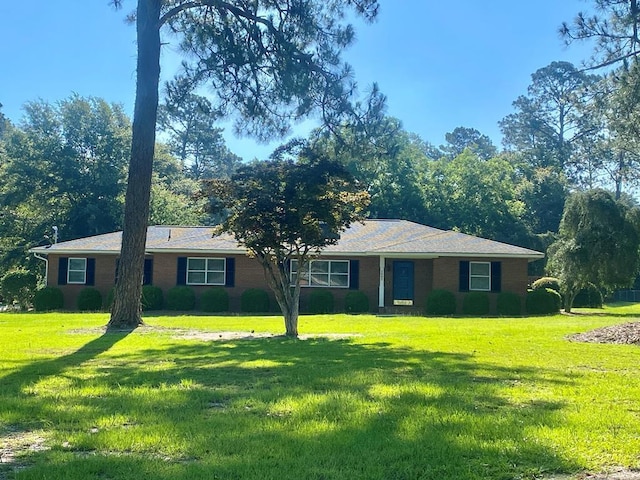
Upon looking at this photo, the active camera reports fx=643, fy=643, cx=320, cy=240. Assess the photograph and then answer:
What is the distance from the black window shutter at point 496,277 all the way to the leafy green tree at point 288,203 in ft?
41.5

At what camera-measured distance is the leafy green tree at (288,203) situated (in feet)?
43.6

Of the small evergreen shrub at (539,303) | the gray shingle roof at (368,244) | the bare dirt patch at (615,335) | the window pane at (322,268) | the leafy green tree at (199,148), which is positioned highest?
the leafy green tree at (199,148)

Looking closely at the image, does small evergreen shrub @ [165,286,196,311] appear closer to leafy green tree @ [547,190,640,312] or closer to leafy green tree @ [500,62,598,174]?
leafy green tree @ [547,190,640,312]

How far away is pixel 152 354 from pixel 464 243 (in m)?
17.7

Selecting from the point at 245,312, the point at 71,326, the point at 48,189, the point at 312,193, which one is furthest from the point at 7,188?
the point at 312,193

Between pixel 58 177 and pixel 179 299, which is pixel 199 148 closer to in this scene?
pixel 58 177

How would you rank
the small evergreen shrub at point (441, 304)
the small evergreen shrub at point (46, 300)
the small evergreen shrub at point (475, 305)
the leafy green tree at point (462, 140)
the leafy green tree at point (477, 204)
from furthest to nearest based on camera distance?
the leafy green tree at point (462, 140)
the leafy green tree at point (477, 204)
the small evergreen shrub at point (46, 300)
the small evergreen shrub at point (475, 305)
the small evergreen shrub at point (441, 304)

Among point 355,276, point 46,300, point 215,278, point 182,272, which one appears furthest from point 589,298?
point 46,300

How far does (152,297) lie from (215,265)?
282 cm

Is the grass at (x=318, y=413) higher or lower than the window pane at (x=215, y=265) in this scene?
lower

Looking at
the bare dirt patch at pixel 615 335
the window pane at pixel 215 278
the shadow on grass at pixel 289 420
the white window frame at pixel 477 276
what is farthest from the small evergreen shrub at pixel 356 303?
the shadow on grass at pixel 289 420

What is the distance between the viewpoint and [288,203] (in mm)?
13398

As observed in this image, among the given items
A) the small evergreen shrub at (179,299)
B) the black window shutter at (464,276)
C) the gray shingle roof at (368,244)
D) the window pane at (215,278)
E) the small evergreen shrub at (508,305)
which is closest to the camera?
the small evergreen shrub at (508,305)

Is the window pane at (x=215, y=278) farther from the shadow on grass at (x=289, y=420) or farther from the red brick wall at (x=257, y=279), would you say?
the shadow on grass at (x=289, y=420)
